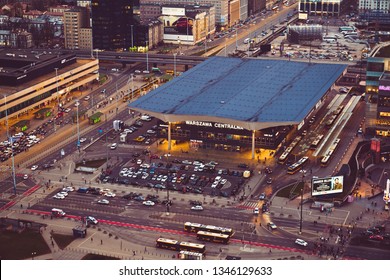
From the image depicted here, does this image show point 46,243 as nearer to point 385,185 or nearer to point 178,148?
point 178,148

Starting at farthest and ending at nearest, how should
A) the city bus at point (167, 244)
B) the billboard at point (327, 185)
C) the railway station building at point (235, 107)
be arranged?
the railway station building at point (235, 107) → the billboard at point (327, 185) → the city bus at point (167, 244)

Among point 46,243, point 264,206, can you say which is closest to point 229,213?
point 264,206

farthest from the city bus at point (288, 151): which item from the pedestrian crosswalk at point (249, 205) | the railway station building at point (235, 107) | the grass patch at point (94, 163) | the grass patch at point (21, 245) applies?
the grass patch at point (21, 245)

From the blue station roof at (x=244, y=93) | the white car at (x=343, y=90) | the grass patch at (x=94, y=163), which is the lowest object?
the grass patch at (x=94, y=163)

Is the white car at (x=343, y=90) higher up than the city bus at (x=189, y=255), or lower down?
higher up

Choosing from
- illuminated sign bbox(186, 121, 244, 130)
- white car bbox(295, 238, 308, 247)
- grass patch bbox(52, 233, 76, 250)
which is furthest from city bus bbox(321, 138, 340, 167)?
grass patch bbox(52, 233, 76, 250)

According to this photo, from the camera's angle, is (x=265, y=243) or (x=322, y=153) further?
(x=322, y=153)

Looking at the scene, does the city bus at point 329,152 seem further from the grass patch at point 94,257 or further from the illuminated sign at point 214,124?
the grass patch at point 94,257
